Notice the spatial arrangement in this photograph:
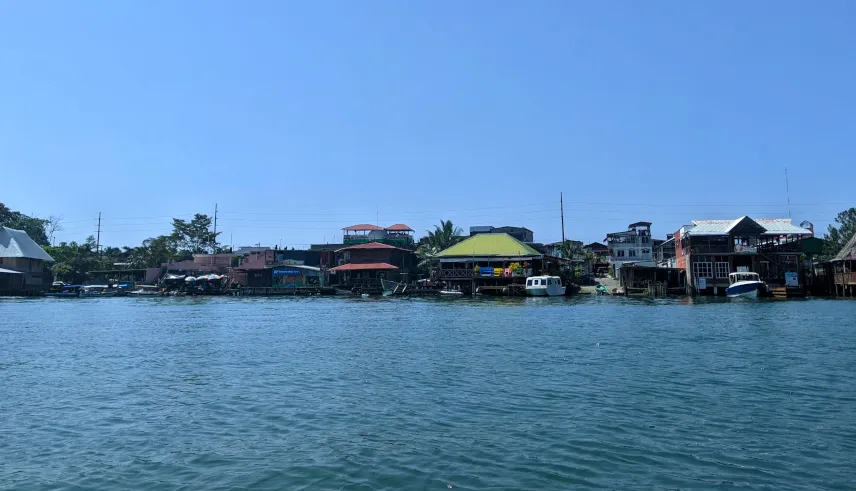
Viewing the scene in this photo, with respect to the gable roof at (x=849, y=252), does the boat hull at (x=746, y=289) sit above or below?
below

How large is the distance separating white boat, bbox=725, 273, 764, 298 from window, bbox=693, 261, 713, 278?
3.59 meters

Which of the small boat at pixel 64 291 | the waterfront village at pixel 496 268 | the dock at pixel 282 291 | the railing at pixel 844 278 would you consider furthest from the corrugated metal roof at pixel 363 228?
the railing at pixel 844 278

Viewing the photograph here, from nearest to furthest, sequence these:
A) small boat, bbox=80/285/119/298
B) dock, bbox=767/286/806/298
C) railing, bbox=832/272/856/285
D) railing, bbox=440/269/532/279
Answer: dock, bbox=767/286/806/298 < railing, bbox=832/272/856/285 < railing, bbox=440/269/532/279 < small boat, bbox=80/285/119/298

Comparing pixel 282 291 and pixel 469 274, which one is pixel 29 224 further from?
pixel 469 274

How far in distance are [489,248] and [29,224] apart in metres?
71.1

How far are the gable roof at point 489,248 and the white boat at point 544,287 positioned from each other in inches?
250

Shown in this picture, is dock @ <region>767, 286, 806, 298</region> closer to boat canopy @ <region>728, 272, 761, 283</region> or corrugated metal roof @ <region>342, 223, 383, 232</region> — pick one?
boat canopy @ <region>728, 272, 761, 283</region>

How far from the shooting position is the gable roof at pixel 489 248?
6512 centimetres

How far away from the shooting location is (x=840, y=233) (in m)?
74.4

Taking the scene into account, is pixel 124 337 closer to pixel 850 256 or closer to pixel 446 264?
pixel 446 264

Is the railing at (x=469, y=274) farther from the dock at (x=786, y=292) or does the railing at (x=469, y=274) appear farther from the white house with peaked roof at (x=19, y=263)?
the white house with peaked roof at (x=19, y=263)

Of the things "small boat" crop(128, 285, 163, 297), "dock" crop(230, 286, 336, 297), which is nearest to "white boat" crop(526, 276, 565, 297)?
"dock" crop(230, 286, 336, 297)

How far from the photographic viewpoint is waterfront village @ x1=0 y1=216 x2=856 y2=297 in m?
57.2

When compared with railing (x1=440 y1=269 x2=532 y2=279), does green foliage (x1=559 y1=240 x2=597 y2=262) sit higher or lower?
higher
